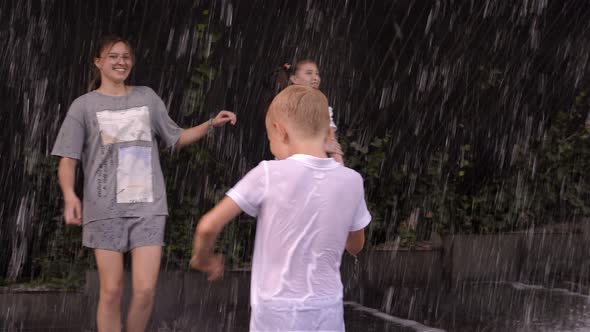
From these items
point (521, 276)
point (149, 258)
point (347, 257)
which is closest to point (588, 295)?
point (521, 276)

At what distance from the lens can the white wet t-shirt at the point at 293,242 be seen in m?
3.18

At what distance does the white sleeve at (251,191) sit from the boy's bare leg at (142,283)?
2.25m

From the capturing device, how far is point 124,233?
5348mm

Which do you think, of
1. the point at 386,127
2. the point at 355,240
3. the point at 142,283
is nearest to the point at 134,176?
the point at 142,283

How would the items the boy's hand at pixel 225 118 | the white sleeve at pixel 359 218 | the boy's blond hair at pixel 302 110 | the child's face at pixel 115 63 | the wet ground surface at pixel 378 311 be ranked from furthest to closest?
the wet ground surface at pixel 378 311
the child's face at pixel 115 63
the boy's hand at pixel 225 118
the white sleeve at pixel 359 218
the boy's blond hair at pixel 302 110

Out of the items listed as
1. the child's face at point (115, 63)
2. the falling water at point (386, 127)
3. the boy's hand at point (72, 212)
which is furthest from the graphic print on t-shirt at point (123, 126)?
the falling water at point (386, 127)

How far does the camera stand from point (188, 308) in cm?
764

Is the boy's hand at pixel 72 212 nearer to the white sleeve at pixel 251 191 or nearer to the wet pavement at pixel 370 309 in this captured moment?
the wet pavement at pixel 370 309

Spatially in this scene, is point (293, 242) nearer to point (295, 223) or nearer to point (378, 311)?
point (295, 223)

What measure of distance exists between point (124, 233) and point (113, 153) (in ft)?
1.42

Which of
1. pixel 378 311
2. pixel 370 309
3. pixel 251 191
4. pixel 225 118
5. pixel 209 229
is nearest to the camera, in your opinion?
pixel 209 229

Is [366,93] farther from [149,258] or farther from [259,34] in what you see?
[149,258]

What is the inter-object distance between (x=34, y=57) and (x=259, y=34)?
2011mm

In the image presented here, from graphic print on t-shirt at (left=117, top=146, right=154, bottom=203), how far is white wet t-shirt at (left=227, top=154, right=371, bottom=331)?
222 centimetres
